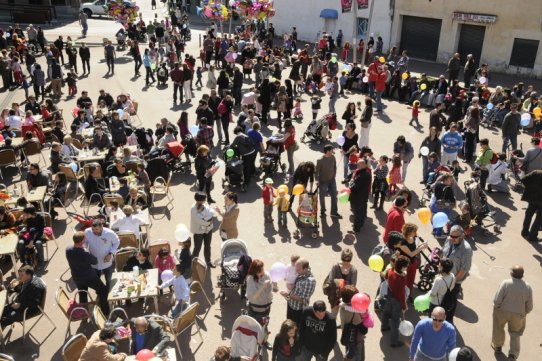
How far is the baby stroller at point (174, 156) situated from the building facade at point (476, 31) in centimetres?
1929

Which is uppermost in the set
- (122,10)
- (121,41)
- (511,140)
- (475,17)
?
(475,17)

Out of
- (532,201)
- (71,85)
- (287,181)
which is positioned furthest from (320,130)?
(71,85)

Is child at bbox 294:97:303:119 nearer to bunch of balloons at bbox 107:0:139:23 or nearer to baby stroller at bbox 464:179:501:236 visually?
baby stroller at bbox 464:179:501:236

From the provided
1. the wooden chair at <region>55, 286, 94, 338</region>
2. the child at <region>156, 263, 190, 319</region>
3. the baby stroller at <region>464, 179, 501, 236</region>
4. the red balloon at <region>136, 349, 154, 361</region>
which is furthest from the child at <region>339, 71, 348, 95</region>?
the red balloon at <region>136, 349, 154, 361</region>

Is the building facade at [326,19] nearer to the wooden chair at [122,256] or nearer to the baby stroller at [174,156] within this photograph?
the baby stroller at [174,156]

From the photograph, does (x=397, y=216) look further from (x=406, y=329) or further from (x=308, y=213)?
(x=308, y=213)

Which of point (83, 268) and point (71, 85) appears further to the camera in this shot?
point (71, 85)

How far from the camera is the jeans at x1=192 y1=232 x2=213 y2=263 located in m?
8.41

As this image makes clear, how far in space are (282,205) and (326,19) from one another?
81.7ft

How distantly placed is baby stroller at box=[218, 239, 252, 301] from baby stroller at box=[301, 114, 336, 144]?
7460 mm

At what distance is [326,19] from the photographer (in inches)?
1255

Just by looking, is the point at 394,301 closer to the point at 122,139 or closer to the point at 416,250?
the point at 416,250

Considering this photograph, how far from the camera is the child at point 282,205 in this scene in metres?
9.67

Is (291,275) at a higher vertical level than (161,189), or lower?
higher
